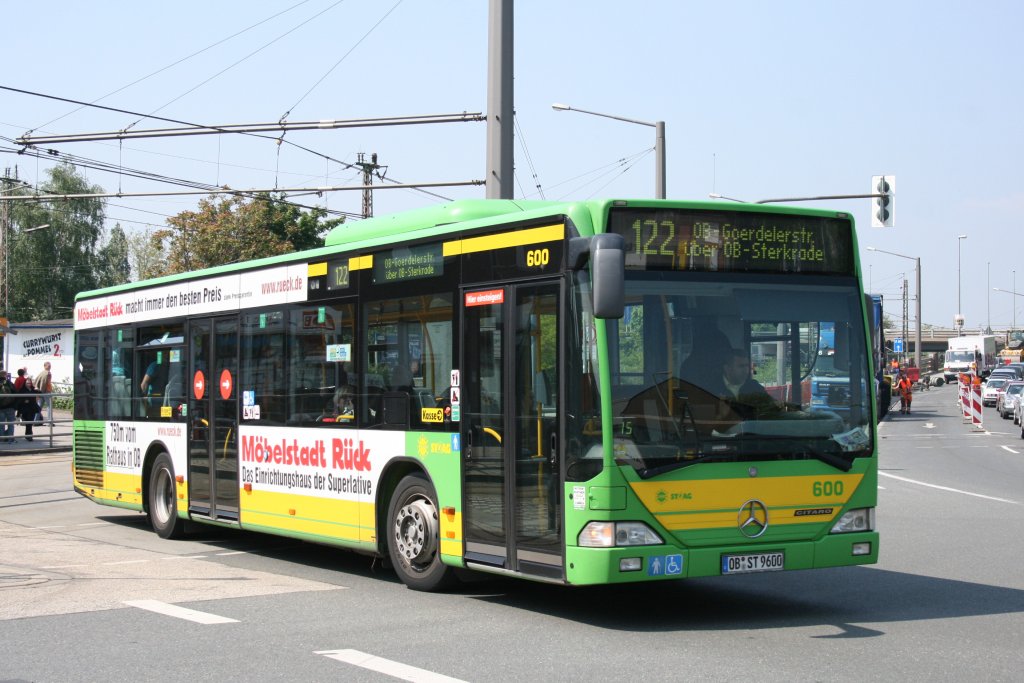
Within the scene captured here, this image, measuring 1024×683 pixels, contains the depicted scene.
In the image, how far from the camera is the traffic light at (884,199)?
3219 centimetres

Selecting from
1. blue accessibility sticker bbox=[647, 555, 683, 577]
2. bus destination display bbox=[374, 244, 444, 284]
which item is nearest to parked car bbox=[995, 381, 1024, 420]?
bus destination display bbox=[374, 244, 444, 284]

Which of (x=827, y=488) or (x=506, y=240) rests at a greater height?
(x=506, y=240)

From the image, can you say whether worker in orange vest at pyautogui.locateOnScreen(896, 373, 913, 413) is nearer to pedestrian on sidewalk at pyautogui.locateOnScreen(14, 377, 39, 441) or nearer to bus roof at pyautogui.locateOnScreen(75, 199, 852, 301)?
pedestrian on sidewalk at pyautogui.locateOnScreen(14, 377, 39, 441)

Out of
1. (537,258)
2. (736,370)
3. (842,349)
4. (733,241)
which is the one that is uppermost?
(733,241)

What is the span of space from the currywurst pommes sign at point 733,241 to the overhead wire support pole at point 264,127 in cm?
993

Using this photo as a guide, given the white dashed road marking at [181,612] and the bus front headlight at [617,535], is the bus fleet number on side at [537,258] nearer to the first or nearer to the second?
the bus front headlight at [617,535]

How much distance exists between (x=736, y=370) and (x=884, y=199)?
2478 cm

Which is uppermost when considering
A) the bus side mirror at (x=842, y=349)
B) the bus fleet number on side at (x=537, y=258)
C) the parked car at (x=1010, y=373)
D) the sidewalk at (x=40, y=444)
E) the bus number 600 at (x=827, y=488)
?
the bus fleet number on side at (x=537, y=258)

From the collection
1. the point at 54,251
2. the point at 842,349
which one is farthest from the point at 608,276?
the point at 54,251

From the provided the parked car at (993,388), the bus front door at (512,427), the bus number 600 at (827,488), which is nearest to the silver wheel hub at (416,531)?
the bus front door at (512,427)

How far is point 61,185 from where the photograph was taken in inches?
3295

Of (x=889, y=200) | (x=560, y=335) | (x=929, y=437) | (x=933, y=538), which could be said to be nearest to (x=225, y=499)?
(x=560, y=335)

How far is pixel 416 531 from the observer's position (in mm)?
10578

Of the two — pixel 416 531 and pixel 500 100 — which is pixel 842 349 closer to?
pixel 416 531
